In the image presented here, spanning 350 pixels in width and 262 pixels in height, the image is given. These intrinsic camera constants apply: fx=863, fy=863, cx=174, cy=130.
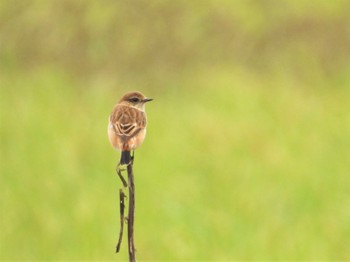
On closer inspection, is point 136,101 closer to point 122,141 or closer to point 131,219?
point 122,141

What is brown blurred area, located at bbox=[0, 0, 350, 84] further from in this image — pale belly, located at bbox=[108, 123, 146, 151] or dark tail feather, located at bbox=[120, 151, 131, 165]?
dark tail feather, located at bbox=[120, 151, 131, 165]

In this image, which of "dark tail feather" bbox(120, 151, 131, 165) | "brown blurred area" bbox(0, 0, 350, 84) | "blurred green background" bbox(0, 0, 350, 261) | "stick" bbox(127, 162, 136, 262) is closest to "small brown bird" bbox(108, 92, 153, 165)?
"dark tail feather" bbox(120, 151, 131, 165)

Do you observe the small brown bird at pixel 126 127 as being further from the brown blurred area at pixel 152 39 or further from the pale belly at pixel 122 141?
the brown blurred area at pixel 152 39

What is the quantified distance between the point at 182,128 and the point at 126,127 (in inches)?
446

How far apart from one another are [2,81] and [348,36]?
25.4 feet

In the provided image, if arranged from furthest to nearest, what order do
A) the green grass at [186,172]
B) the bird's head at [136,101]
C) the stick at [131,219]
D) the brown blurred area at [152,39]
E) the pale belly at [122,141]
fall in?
the brown blurred area at [152,39]
the green grass at [186,172]
the bird's head at [136,101]
the pale belly at [122,141]
the stick at [131,219]

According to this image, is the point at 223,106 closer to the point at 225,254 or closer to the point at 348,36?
the point at 225,254

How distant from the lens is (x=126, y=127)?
299cm

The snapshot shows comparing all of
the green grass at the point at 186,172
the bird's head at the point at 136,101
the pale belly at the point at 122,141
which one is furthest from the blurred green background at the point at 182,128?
the pale belly at the point at 122,141

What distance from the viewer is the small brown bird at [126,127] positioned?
2764 millimetres

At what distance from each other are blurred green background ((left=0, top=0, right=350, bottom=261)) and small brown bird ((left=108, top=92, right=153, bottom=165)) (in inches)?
330

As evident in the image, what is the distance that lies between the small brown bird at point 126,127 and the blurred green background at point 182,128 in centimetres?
Result: 837

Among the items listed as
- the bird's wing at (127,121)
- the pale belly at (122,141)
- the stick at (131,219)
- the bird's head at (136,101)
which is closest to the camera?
the stick at (131,219)

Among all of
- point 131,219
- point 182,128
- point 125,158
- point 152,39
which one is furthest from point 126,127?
point 152,39
